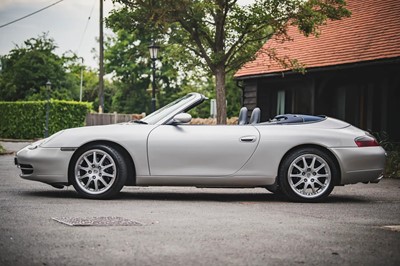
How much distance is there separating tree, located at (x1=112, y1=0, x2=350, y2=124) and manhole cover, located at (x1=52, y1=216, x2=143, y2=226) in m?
13.1

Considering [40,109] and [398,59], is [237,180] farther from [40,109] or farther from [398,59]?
[40,109]

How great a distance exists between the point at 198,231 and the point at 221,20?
15.7 metres

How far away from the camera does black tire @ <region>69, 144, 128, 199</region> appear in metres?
8.34

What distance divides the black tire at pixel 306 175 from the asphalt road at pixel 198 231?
7.2 inches

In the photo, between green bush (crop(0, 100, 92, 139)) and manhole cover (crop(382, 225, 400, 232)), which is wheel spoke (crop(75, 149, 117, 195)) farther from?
green bush (crop(0, 100, 92, 139))

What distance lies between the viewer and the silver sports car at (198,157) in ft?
27.5

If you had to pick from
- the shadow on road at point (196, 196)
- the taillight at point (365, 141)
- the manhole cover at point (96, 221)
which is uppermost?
the taillight at point (365, 141)

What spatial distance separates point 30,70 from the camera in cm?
5019

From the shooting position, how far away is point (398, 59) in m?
17.3

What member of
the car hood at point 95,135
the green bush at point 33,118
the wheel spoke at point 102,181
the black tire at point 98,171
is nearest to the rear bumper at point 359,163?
the car hood at point 95,135

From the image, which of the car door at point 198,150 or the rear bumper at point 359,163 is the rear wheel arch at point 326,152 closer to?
the rear bumper at point 359,163

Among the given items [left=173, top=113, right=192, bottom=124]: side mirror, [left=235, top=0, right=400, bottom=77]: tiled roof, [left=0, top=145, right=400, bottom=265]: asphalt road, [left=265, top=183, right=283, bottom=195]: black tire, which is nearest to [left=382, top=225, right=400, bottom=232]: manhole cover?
[left=0, top=145, right=400, bottom=265]: asphalt road

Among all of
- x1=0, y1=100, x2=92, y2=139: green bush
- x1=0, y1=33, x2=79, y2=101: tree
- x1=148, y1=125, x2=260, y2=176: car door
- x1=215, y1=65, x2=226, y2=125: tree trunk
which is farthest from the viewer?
x1=0, y1=33, x2=79, y2=101: tree

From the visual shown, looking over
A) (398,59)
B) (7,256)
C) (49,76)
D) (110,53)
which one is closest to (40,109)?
(49,76)
